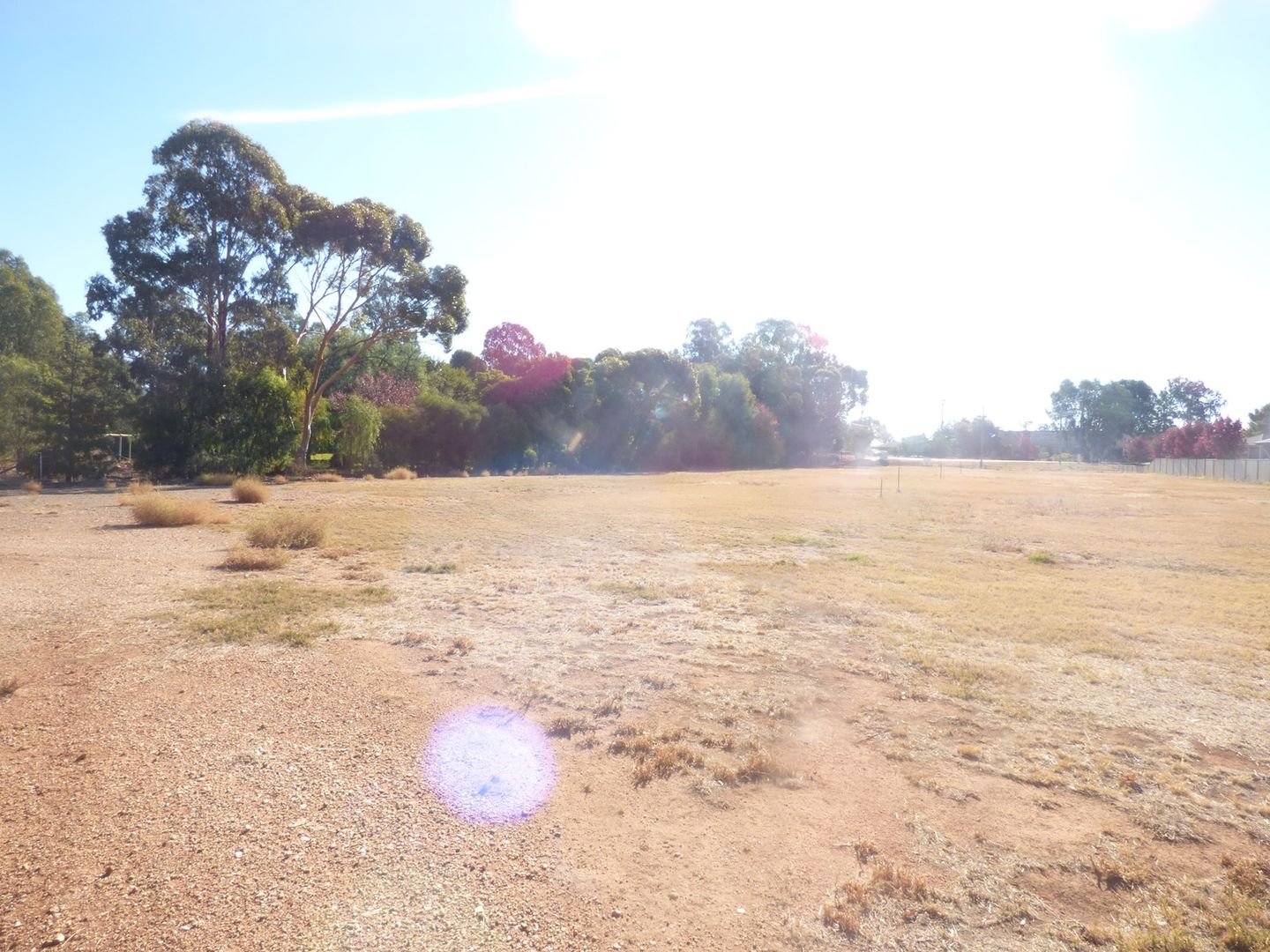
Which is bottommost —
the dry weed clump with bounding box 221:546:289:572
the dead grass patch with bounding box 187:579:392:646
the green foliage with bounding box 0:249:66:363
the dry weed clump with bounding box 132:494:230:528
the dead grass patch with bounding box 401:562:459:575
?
the dead grass patch with bounding box 401:562:459:575

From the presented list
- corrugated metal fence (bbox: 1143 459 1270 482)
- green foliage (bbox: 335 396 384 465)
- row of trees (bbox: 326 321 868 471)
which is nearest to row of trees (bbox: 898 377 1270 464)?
corrugated metal fence (bbox: 1143 459 1270 482)

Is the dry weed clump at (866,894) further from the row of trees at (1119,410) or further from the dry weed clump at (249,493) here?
the row of trees at (1119,410)

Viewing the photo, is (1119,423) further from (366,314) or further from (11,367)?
(11,367)

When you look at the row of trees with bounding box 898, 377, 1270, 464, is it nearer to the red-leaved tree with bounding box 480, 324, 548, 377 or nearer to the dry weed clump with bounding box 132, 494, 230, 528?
the red-leaved tree with bounding box 480, 324, 548, 377

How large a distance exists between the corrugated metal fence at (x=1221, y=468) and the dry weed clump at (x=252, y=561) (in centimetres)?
5741

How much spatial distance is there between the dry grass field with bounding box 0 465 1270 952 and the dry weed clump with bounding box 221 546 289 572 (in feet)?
0.15

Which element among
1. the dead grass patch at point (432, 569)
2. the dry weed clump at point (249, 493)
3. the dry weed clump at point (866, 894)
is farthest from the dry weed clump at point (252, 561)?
the dry weed clump at point (249, 493)

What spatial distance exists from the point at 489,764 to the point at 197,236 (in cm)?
2824

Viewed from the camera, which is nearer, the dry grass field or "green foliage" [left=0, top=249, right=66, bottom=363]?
the dry grass field

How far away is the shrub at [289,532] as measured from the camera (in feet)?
38.2

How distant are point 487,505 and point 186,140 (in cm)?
1717

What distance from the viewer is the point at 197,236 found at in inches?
1032

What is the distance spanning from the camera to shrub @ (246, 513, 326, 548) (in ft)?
38.2

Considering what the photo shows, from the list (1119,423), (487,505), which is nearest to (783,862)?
(487,505)
